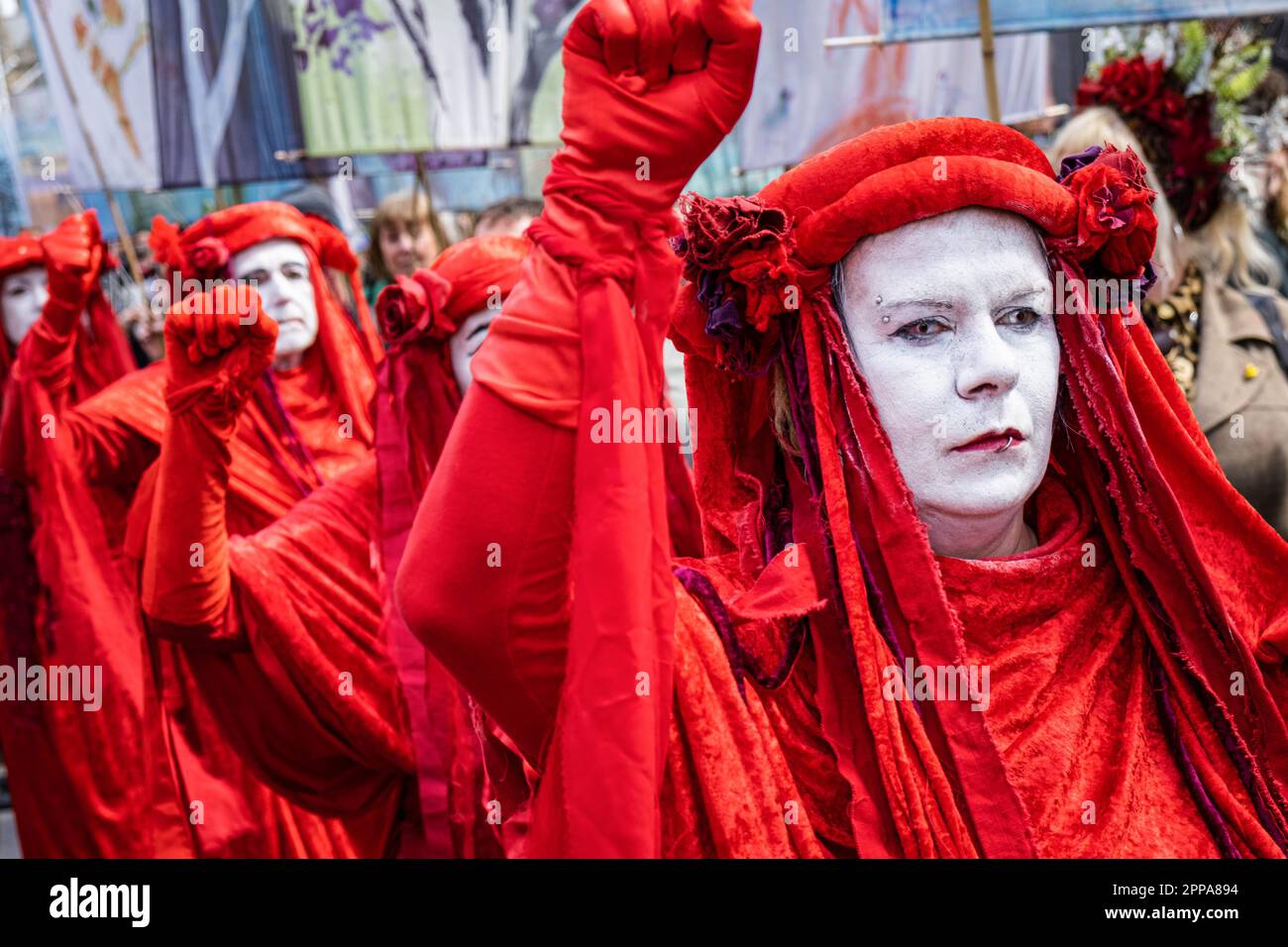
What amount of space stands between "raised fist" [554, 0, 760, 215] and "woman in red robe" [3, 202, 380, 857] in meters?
2.34

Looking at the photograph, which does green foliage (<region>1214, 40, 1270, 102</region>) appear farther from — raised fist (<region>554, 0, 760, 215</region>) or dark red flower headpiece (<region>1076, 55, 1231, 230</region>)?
raised fist (<region>554, 0, 760, 215</region>)

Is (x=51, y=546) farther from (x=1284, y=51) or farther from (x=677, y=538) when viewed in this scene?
(x=1284, y=51)

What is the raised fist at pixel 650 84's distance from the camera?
181 cm

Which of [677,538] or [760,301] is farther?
[677,538]

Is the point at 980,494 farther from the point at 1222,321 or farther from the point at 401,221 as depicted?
the point at 401,221

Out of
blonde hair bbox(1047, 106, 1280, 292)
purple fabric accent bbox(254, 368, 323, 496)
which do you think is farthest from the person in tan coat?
purple fabric accent bbox(254, 368, 323, 496)

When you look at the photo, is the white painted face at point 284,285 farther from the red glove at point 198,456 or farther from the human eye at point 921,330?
the human eye at point 921,330

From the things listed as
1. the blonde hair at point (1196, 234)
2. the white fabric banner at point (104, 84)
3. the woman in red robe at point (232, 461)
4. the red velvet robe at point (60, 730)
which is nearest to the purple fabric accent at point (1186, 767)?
the woman in red robe at point (232, 461)

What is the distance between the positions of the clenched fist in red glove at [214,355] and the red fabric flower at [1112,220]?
189 centimetres

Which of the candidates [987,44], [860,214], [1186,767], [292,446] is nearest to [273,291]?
[292,446]

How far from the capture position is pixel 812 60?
6227 mm

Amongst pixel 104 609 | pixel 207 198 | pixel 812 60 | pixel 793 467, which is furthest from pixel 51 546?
pixel 207 198
